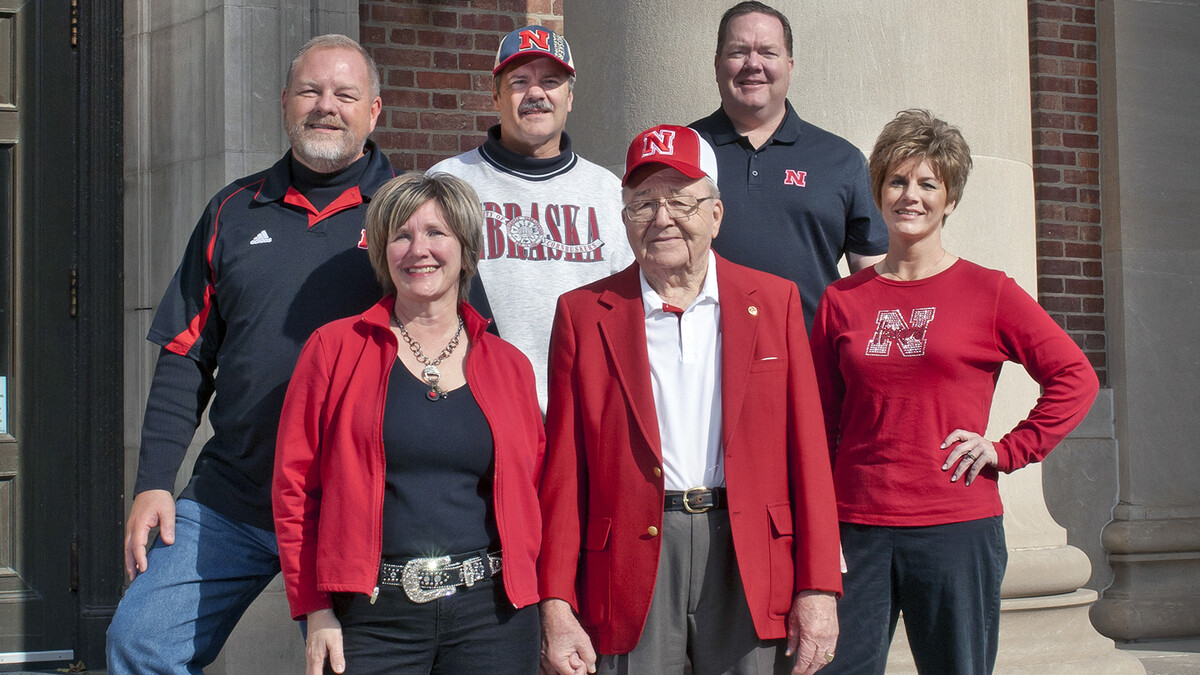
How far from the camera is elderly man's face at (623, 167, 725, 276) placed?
8.71 feet

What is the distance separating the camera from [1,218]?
16.7 ft

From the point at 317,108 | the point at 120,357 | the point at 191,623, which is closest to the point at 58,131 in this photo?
the point at 120,357

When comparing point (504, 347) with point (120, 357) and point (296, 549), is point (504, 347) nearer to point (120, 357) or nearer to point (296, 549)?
point (296, 549)

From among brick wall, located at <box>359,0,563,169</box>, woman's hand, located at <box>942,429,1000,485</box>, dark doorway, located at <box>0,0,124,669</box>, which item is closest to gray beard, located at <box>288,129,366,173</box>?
woman's hand, located at <box>942,429,1000,485</box>

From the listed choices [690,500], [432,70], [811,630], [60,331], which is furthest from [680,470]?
[60,331]

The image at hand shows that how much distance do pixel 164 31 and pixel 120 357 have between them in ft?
4.47

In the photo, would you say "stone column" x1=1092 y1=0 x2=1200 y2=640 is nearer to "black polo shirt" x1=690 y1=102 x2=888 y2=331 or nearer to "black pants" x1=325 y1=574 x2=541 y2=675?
"black polo shirt" x1=690 y1=102 x2=888 y2=331

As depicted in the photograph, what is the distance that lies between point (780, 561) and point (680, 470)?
0.29 meters

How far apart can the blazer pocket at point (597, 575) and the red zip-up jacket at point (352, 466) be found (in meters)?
0.12

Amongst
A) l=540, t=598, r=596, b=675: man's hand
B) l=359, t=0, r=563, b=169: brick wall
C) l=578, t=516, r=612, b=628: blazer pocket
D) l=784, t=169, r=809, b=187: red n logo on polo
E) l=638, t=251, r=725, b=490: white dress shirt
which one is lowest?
l=540, t=598, r=596, b=675: man's hand

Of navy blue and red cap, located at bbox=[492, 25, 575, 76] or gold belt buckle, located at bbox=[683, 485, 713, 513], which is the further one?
navy blue and red cap, located at bbox=[492, 25, 575, 76]

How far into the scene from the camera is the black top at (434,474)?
2.52 meters

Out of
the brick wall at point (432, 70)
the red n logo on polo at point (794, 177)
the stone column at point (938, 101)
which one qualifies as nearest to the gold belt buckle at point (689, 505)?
the red n logo on polo at point (794, 177)

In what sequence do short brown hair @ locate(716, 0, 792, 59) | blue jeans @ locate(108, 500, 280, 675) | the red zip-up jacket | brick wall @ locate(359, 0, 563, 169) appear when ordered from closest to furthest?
Result: the red zip-up jacket
blue jeans @ locate(108, 500, 280, 675)
short brown hair @ locate(716, 0, 792, 59)
brick wall @ locate(359, 0, 563, 169)
